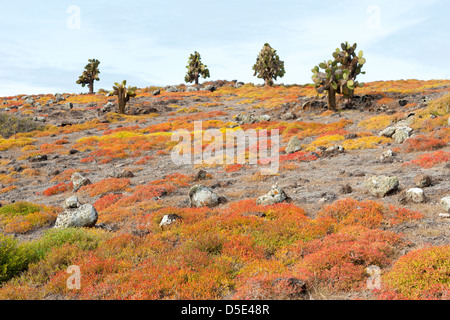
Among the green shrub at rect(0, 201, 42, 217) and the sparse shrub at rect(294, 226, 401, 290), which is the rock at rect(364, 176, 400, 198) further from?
the green shrub at rect(0, 201, 42, 217)

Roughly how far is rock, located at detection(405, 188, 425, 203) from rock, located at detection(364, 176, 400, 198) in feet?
2.46

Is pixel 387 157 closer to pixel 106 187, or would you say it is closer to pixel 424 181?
pixel 424 181

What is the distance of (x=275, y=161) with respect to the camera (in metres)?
20.2

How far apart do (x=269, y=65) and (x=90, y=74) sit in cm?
4902

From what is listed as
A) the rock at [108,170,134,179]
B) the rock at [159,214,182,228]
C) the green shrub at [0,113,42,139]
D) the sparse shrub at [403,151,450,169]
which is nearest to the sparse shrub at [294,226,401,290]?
the rock at [159,214,182,228]

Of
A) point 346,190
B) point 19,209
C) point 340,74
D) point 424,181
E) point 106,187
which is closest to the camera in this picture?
point 424,181

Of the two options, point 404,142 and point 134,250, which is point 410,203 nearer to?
point 134,250

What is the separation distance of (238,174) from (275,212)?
27.8 feet

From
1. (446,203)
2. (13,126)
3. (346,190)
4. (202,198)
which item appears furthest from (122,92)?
(446,203)

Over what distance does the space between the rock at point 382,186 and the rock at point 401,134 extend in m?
11.0

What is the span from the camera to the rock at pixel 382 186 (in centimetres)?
1075

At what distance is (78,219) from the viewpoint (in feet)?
32.4
